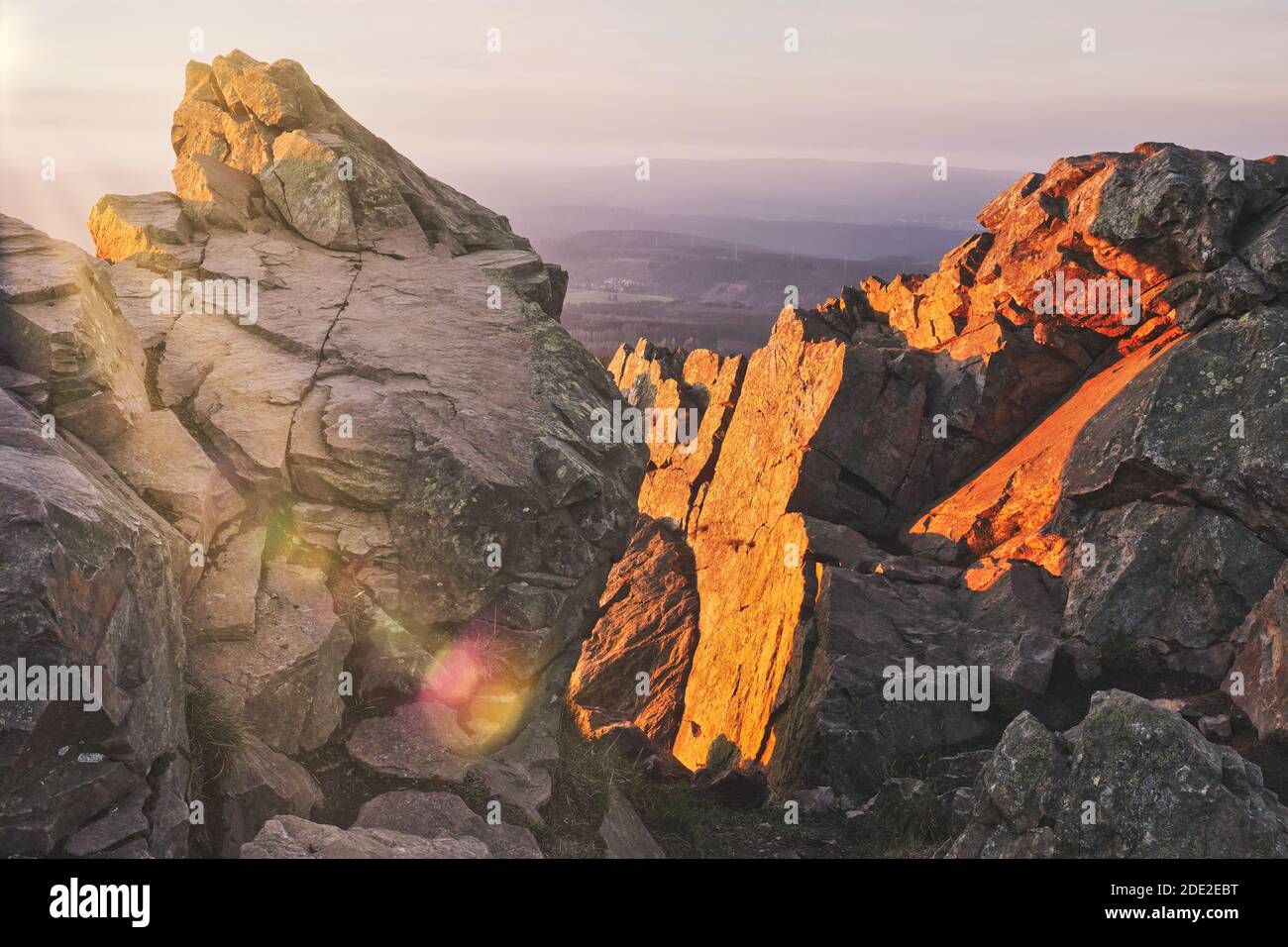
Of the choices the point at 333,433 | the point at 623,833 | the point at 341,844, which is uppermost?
the point at 333,433

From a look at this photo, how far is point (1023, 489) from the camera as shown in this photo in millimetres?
33469

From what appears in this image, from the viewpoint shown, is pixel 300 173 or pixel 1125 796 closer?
pixel 1125 796

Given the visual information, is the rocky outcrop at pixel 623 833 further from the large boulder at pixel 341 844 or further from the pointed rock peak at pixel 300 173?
the pointed rock peak at pixel 300 173

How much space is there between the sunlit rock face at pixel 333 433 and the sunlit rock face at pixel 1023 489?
12.6 metres

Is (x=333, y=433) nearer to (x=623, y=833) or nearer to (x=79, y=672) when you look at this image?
(x=79, y=672)

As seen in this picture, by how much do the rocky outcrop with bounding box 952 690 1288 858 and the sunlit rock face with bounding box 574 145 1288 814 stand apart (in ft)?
37.2

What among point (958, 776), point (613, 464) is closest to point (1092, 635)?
point (958, 776)

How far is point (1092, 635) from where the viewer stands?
92.6 ft

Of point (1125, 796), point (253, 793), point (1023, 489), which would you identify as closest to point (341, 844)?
point (253, 793)

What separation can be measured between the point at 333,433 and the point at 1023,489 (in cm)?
2431

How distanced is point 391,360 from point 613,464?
5.32m

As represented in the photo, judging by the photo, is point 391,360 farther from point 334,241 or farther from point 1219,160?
point 1219,160

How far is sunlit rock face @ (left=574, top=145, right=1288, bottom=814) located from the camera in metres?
27.2

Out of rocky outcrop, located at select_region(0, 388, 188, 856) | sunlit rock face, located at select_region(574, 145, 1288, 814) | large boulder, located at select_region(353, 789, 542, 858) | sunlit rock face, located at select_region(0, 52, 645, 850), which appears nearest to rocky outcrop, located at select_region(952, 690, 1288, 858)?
large boulder, located at select_region(353, 789, 542, 858)
